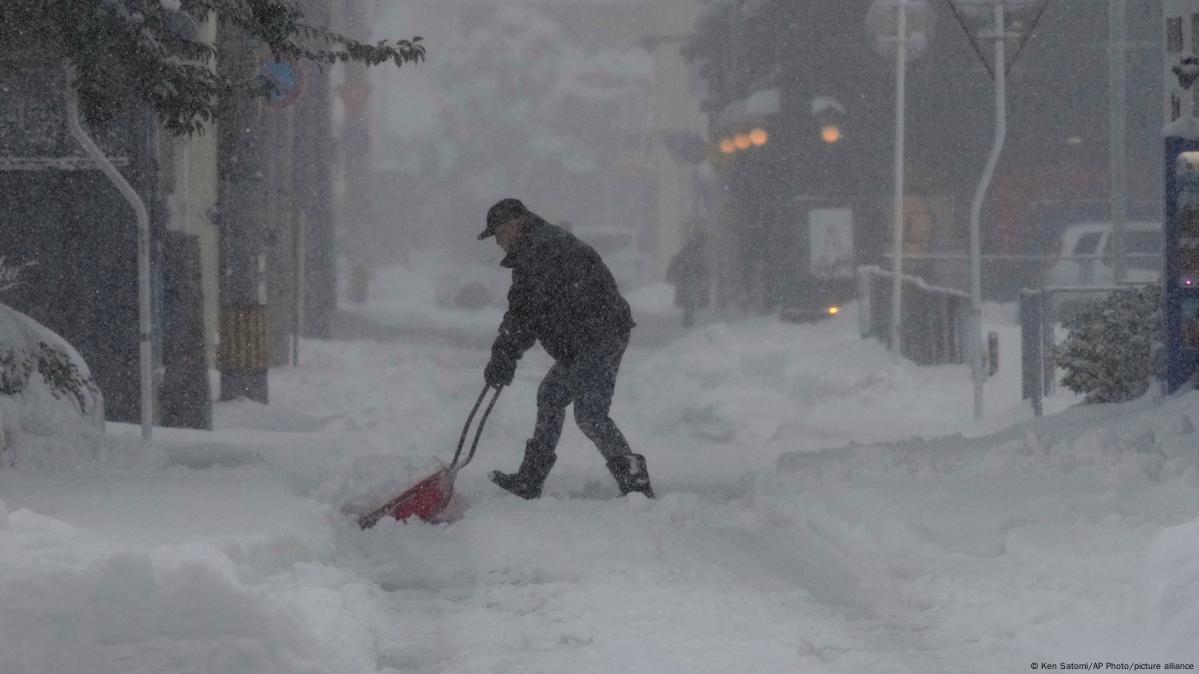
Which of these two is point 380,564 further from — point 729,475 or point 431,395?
point 431,395

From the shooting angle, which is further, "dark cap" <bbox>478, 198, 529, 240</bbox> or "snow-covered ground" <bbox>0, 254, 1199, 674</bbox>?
"dark cap" <bbox>478, 198, 529, 240</bbox>

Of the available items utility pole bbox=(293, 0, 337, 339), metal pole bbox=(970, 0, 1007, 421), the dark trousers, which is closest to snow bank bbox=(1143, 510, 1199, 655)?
the dark trousers

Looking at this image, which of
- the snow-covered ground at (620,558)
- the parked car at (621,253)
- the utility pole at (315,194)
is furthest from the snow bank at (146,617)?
the parked car at (621,253)

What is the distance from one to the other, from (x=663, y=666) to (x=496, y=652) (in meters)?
0.65

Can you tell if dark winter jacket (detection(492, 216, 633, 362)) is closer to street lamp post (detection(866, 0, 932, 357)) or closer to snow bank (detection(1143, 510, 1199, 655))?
snow bank (detection(1143, 510, 1199, 655))

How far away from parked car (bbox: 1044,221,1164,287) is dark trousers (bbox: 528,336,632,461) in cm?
2117

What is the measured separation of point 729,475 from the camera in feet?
35.2

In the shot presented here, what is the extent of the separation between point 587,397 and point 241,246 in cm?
725

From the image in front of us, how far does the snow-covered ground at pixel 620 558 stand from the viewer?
496 cm

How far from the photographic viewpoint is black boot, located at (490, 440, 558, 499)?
9.04 m

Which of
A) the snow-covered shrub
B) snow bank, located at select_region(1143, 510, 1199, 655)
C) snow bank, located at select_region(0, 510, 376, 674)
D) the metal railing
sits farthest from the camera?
the metal railing

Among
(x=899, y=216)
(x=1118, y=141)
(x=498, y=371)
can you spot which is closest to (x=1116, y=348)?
(x=498, y=371)

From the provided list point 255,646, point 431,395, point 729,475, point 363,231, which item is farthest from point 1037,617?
point 363,231

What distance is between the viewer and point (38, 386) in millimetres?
9422
